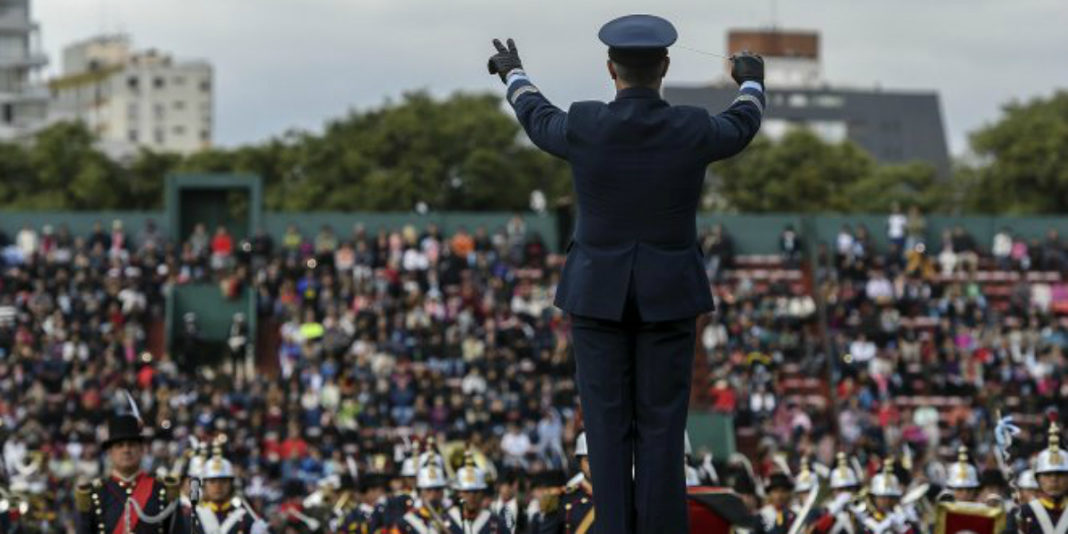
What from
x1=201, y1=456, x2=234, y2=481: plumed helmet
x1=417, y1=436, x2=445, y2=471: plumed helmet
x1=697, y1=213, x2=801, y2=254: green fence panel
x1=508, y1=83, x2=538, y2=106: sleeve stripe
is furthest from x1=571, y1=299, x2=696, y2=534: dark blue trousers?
x1=697, y1=213, x2=801, y2=254: green fence panel

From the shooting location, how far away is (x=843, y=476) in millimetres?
22188

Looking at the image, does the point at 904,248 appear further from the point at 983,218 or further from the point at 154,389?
the point at 154,389

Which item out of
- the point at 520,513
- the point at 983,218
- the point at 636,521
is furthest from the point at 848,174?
the point at 636,521

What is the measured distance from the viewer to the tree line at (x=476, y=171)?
8500 cm

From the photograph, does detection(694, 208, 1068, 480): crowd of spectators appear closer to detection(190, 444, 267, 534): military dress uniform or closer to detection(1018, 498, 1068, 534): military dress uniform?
detection(190, 444, 267, 534): military dress uniform

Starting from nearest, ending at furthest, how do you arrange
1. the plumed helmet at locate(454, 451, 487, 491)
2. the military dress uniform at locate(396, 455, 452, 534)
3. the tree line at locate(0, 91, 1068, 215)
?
the plumed helmet at locate(454, 451, 487, 491), the military dress uniform at locate(396, 455, 452, 534), the tree line at locate(0, 91, 1068, 215)

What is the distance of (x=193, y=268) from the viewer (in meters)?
48.2

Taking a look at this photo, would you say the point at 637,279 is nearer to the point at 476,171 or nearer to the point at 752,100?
the point at 752,100

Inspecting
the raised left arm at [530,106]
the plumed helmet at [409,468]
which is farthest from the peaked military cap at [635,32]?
the plumed helmet at [409,468]

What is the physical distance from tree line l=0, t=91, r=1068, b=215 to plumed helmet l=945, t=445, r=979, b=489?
63352mm

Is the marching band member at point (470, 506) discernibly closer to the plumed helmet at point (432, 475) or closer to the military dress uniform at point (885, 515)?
the plumed helmet at point (432, 475)

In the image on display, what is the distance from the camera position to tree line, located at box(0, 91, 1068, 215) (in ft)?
279

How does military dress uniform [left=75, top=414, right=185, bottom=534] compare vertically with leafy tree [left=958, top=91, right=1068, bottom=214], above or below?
below

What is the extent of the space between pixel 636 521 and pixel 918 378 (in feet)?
118
